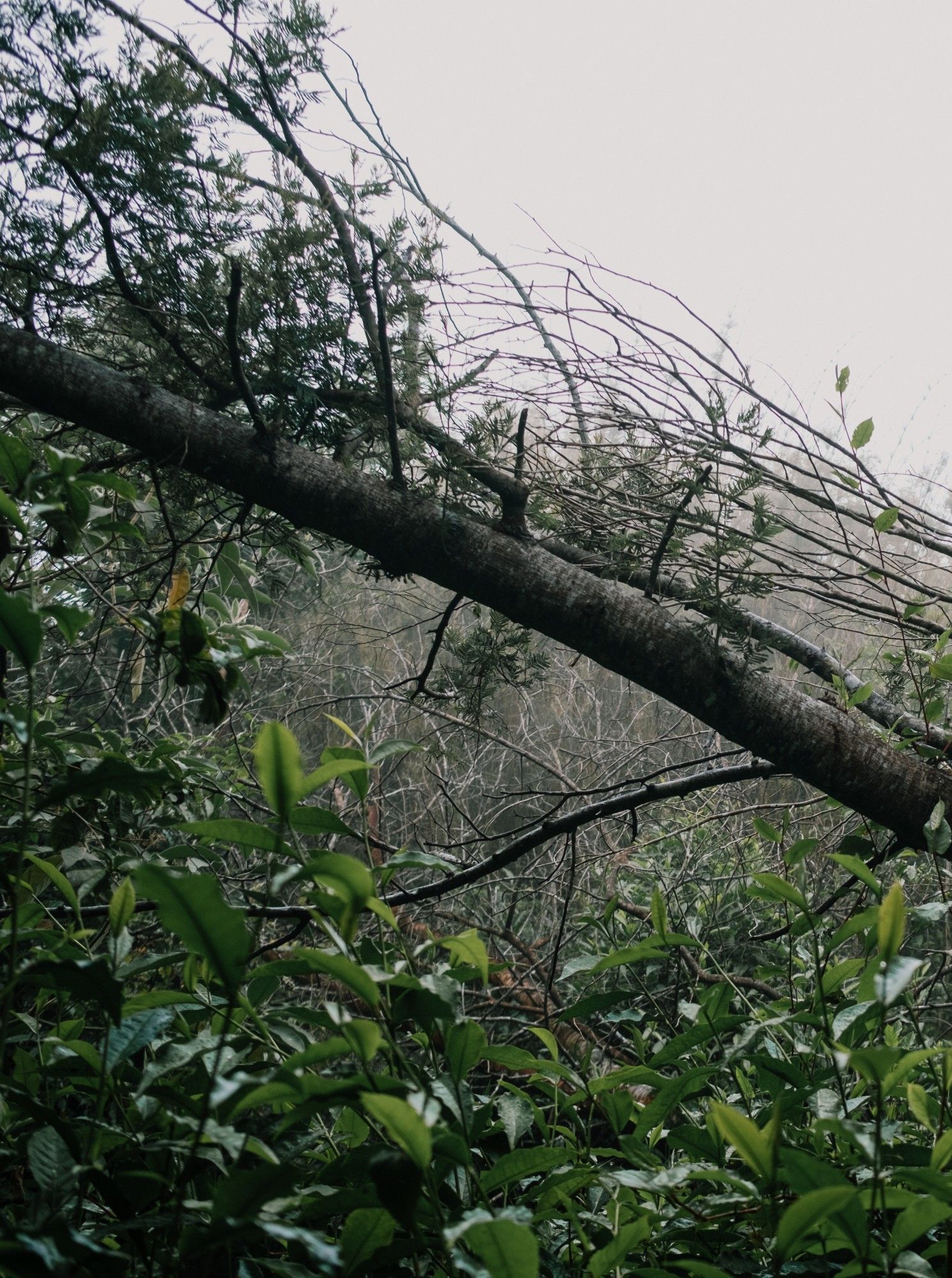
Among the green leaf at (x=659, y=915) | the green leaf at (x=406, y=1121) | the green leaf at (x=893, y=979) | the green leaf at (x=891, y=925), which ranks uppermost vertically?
the green leaf at (x=891, y=925)

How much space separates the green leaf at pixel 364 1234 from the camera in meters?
0.48

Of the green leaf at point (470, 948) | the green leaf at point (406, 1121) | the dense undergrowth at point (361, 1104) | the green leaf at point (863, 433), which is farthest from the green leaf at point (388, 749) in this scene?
the green leaf at point (863, 433)

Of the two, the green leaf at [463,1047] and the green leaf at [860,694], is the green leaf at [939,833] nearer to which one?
the green leaf at [860,694]

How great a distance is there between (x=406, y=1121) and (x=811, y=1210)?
19cm

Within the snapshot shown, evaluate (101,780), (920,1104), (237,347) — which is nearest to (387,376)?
(237,347)

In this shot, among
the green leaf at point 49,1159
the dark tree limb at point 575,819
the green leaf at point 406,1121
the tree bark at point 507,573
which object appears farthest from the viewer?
the tree bark at point 507,573

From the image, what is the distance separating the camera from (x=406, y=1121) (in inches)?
15.2

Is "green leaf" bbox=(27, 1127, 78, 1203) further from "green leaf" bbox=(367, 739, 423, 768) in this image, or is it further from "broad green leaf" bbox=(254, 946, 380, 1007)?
"green leaf" bbox=(367, 739, 423, 768)

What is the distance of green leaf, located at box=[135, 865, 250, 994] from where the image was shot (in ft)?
1.39

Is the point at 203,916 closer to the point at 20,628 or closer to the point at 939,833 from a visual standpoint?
the point at 20,628

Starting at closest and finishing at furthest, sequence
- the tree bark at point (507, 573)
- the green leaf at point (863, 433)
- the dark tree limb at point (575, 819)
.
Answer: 1. the dark tree limb at point (575, 819)
2. the tree bark at point (507, 573)
3. the green leaf at point (863, 433)

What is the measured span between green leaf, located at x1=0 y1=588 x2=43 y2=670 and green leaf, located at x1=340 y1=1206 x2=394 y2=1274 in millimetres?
383

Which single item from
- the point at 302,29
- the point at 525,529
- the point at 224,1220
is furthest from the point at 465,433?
the point at 224,1220

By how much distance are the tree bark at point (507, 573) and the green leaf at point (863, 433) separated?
391 millimetres
